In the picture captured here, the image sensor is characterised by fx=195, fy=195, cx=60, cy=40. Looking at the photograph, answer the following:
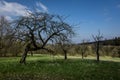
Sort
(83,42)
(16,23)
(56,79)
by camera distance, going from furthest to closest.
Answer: (83,42)
(16,23)
(56,79)

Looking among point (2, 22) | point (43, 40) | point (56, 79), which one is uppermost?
point (2, 22)

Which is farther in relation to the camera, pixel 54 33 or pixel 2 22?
pixel 2 22

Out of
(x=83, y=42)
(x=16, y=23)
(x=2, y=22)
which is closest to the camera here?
(x=16, y=23)

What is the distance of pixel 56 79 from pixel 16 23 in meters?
16.0

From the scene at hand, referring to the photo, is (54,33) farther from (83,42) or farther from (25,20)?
(83,42)

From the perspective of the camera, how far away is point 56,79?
1423 centimetres

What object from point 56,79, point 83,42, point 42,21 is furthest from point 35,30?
point 83,42

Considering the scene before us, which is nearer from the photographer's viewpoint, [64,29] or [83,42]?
[64,29]

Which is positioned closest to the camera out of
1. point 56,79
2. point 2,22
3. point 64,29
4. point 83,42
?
point 56,79

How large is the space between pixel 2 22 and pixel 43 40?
30.4 metres

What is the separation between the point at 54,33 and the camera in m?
29.8

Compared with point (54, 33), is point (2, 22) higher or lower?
higher

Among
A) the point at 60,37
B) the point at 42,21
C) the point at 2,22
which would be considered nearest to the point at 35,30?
the point at 42,21

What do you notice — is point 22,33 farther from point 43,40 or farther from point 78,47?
point 78,47
